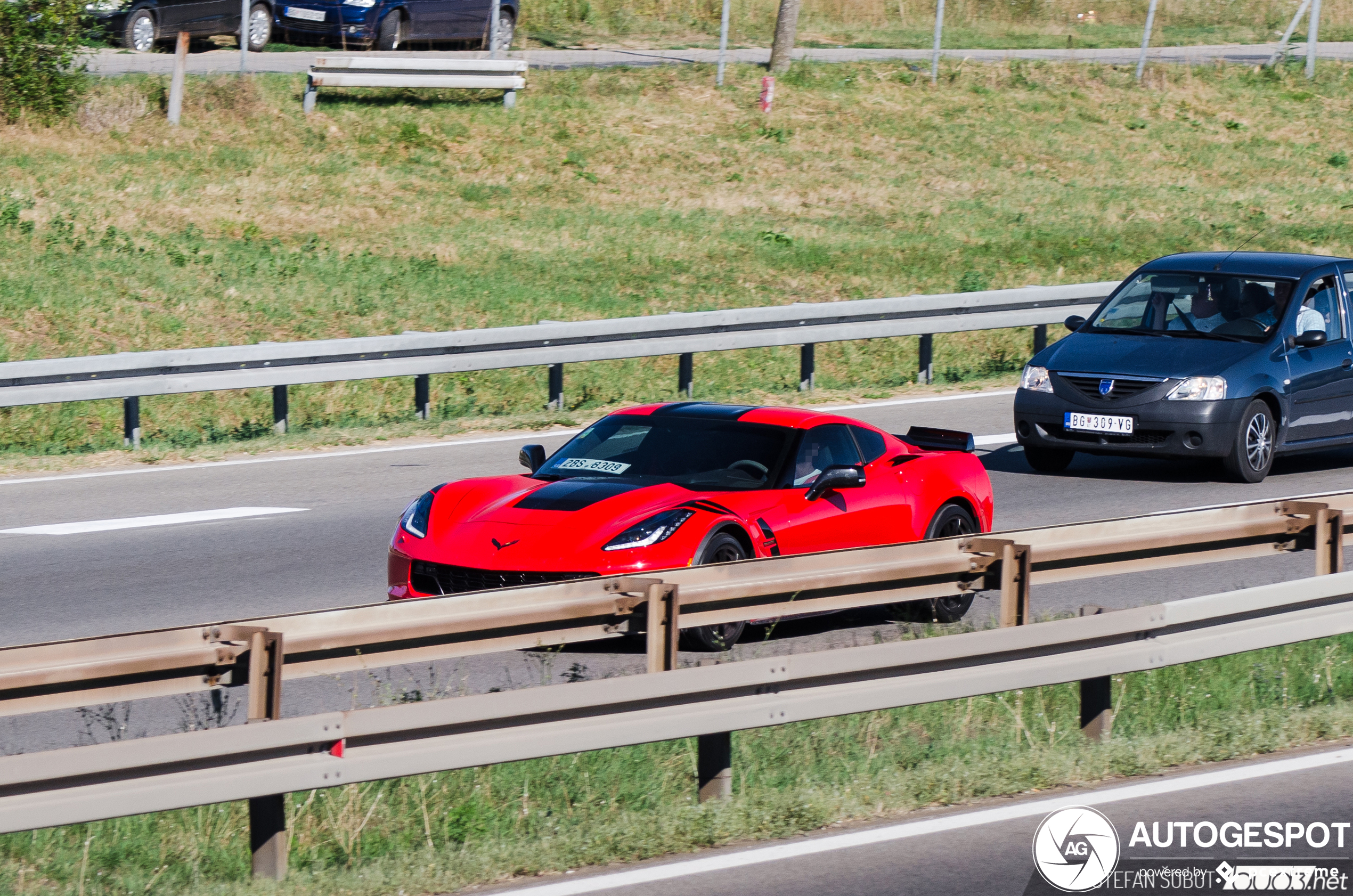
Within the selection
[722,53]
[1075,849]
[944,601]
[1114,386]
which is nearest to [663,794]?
[1075,849]

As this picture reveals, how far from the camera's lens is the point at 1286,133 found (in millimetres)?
36688

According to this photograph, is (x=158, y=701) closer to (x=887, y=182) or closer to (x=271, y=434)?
(x=271, y=434)

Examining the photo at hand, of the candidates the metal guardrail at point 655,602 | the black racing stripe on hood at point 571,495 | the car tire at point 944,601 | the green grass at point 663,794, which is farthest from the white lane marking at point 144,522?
the metal guardrail at point 655,602

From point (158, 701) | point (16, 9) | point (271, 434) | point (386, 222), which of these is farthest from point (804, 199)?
point (158, 701)

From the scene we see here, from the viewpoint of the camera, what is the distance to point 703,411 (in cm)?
1068

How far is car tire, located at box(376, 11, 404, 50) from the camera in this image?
100 ft

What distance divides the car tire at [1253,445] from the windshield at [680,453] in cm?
538

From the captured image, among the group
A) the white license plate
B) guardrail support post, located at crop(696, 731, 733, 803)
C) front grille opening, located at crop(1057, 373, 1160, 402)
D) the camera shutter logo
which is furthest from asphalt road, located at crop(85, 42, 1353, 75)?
the camera shutter logo

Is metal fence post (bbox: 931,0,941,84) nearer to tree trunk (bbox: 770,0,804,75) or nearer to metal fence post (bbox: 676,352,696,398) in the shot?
tree trunk (bbox: 770,0,804,75)

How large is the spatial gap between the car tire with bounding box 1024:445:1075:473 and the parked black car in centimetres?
1832

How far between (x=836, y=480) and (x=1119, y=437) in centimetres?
500

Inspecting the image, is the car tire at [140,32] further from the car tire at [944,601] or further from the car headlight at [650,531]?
the car headlight at [650,531]

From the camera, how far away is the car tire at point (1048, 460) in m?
15.2

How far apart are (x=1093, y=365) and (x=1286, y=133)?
79.9 feet
